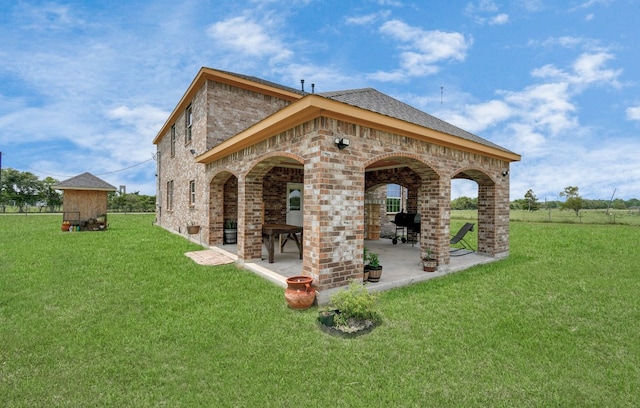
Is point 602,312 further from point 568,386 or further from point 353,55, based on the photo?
point 353,55

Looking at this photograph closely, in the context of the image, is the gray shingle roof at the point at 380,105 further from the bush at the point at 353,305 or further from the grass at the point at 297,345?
the grass at the point at 297,345

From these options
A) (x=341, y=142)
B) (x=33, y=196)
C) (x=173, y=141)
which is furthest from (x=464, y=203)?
(x=33, y=196)

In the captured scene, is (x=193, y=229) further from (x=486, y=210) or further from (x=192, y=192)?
(x=486, y=210)

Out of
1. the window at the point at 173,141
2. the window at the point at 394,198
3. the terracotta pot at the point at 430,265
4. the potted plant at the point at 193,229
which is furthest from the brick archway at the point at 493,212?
the window at the point at 173,141

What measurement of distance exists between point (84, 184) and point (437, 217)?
17206 millimetres

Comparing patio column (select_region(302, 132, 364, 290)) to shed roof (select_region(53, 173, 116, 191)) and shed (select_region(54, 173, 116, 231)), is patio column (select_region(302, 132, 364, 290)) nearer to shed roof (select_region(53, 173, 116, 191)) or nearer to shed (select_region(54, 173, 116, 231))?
shed roof (select_region(53, 173, 116, 191))

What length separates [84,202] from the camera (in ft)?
50.6

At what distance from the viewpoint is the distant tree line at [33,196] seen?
3819 cm

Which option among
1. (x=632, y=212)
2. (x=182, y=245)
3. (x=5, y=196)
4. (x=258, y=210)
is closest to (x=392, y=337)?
(x=258, y=210)

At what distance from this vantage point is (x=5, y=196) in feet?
123

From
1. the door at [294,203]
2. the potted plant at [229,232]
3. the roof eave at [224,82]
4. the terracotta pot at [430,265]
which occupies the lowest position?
the terracotta pot at [430,265]

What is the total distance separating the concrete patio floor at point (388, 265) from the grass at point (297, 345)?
0.30 metres

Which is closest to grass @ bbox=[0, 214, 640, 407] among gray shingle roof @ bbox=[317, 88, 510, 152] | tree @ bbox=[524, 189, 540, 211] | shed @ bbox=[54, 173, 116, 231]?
gray shingle roof @ bbox=[317, 88, 510, 152]

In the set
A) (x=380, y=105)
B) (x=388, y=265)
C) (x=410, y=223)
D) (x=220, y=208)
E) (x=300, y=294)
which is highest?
(x=380, y=105)
